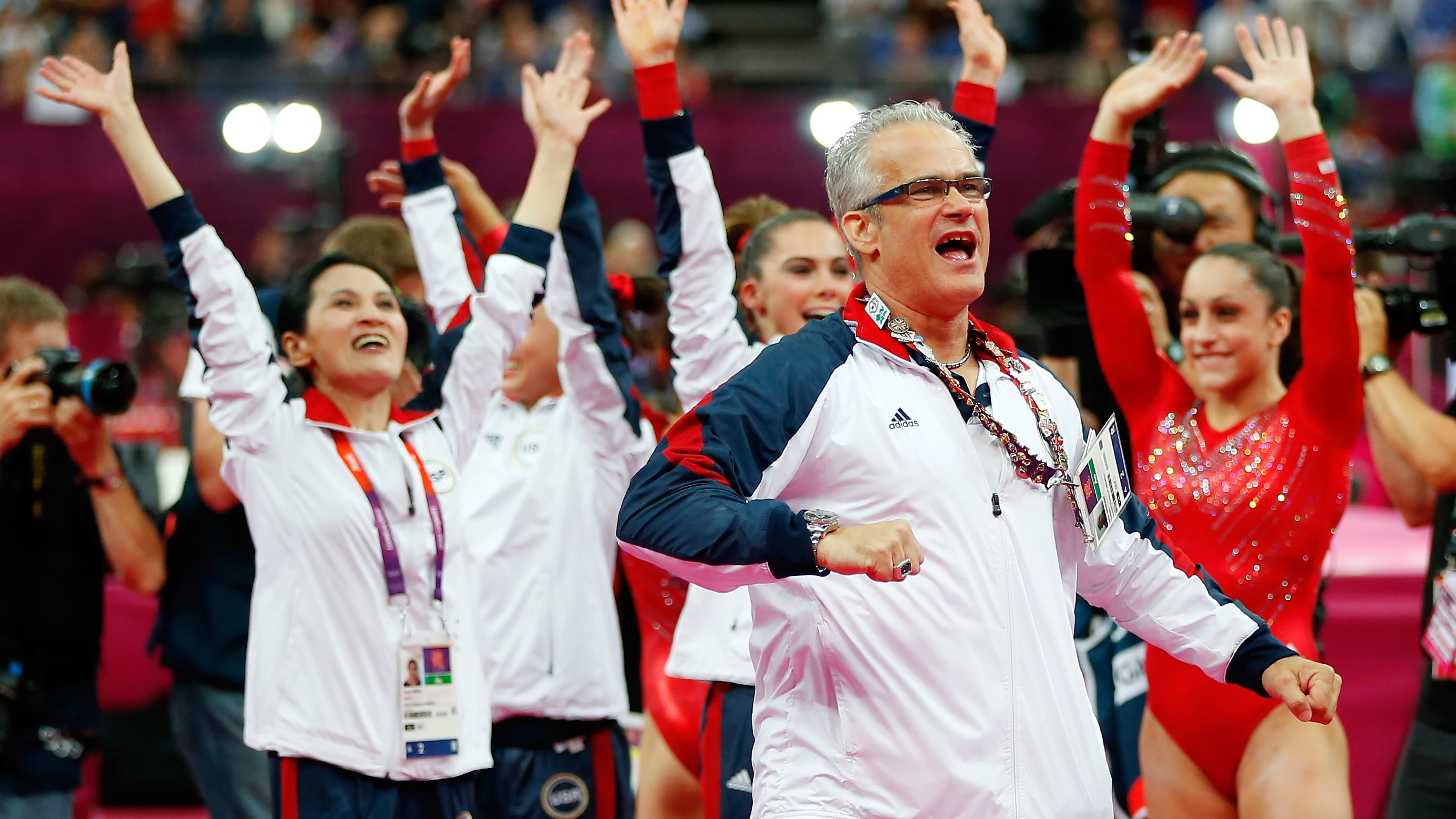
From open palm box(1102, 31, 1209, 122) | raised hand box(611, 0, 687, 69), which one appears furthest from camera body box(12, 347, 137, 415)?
open palm box(1102, 31, 1209, 122)

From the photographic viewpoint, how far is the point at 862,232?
2.64 m

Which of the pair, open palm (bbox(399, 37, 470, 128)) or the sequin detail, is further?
open palm (bbox(399, 37, 470, 128))

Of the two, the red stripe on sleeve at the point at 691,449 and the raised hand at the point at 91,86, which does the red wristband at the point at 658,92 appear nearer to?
the raised hand at the point at 91,86

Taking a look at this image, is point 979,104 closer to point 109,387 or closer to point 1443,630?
point 1443,630

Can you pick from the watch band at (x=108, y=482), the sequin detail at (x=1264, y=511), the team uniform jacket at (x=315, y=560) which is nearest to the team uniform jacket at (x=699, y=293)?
the team uniform jacket at (x=315, y=560)

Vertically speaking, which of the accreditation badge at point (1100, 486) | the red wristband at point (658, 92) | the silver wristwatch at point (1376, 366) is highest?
the red wristband at point (658, 92)

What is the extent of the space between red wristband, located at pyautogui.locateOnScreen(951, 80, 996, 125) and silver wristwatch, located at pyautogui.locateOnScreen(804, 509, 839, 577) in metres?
1.98

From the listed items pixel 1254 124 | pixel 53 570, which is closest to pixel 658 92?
pixel 53 570

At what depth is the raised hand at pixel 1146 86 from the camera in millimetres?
3719

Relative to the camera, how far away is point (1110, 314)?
3695 mm

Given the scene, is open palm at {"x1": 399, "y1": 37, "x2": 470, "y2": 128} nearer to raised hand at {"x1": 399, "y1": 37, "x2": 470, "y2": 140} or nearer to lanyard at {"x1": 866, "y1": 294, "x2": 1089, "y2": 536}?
raised hand at {"x1": 399, "y1": 37, "x2": 470, "y2": 140}

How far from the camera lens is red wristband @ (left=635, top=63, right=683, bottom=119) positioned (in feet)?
12.5

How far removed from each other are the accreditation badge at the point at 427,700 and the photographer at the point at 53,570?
3.63ft

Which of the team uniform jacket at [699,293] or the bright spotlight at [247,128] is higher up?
the bright spotlight at [247,128]
